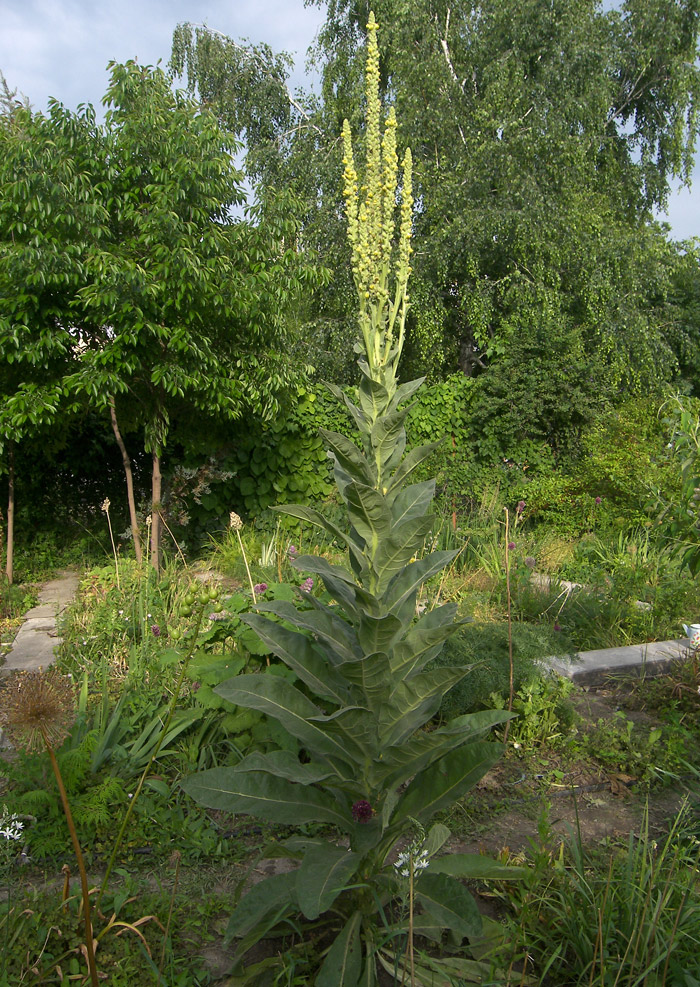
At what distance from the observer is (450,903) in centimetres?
198

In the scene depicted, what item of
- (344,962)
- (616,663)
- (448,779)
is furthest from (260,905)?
(616,663)

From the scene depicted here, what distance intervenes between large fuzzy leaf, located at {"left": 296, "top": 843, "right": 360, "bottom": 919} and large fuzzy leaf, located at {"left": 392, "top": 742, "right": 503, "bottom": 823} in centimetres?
26

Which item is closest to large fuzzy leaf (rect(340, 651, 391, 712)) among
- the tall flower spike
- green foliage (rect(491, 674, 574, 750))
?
the tall flower spike

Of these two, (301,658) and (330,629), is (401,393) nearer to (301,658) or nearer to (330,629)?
(330,629)

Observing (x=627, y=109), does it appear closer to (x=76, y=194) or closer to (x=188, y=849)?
(x=76, y=194)

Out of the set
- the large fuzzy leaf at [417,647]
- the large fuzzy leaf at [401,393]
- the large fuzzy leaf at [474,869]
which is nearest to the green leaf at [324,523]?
the large fuzzy leaf at [417,647]

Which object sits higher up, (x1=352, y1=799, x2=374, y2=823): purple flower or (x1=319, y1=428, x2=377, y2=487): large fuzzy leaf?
(x1=319, y1=428, x2=377, y2=487): large fuzzy leaf

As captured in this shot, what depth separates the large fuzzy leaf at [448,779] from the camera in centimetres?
214

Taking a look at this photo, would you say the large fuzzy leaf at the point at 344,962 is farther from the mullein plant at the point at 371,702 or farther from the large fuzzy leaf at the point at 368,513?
→ the large fuzzy leaf at the point at 368,513

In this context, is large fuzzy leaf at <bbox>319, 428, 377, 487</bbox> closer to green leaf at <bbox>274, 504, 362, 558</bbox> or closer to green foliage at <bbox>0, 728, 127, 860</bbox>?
green leaf at <bbox>274, 504, 362, 558</bbox>

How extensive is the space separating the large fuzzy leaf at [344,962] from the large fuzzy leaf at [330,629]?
30.4 inches

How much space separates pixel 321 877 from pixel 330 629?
67 centimetres

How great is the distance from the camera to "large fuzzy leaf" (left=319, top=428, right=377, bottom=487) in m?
2.01

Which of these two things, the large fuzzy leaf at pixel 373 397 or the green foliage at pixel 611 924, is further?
the large fuzzy leaf at pixel 373 397
